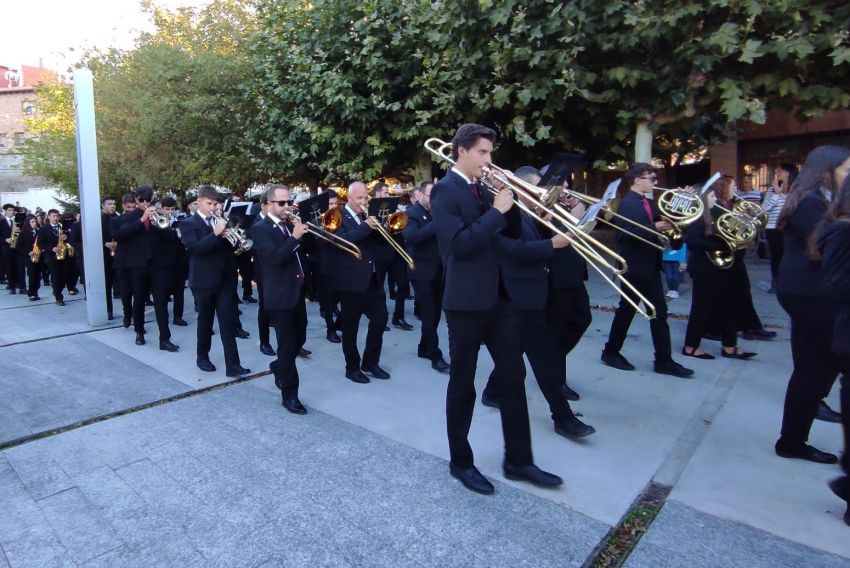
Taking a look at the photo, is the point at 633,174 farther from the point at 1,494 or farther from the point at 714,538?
the point at 1,494

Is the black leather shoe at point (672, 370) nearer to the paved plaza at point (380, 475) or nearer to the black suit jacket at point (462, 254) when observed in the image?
the paved plaza at point (380, 475)

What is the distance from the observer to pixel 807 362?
3516 mm

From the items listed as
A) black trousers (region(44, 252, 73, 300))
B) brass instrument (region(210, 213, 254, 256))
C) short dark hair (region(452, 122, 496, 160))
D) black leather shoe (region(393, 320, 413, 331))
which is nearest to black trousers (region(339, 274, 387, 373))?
brass instrument (region(210, 213, 254, 256))

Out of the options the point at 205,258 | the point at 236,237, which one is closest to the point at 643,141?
the point at 236,237

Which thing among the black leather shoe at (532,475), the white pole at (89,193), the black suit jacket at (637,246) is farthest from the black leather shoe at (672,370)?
the white pole at (89,193)

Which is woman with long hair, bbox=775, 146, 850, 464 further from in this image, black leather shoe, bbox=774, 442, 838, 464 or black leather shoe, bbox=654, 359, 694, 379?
black leather shoe, bbox=654, 359, 694, 379

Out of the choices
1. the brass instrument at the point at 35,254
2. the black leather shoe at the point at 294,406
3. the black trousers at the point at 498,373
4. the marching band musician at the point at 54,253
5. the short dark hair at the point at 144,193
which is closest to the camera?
the black trousers at the point at 498,373

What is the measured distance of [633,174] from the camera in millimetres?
5477

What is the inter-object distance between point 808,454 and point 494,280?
229 cm

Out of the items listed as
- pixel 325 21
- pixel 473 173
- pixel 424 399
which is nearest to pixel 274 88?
pixel 325 21

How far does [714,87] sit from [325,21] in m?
6.69

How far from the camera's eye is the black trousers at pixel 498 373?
10.9 ft

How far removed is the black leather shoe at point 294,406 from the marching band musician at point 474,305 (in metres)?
1.64

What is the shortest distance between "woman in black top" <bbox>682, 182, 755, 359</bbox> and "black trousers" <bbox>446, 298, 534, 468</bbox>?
3116 millimetres
